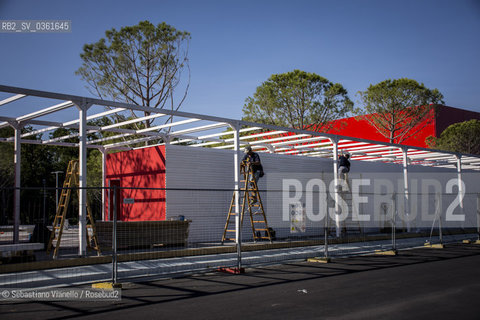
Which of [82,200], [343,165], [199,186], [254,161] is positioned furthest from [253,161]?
[82,200]

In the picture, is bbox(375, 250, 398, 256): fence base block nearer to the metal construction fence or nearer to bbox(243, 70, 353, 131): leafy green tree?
the metal construction fence

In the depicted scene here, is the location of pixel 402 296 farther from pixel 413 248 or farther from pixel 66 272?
pixel 413 248

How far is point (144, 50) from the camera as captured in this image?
31.9 meters

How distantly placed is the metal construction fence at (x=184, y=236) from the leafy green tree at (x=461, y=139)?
18482 mm

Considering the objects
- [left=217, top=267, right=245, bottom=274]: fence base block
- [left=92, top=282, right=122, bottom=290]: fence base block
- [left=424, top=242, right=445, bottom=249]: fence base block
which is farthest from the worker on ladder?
[left=92, top=282, right=122, bottom=290]: fence base block

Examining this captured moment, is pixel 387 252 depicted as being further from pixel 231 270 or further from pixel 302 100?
pixel 302 100

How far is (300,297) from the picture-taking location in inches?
297

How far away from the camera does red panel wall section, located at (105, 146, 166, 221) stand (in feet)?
50.6

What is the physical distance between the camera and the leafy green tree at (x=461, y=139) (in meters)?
38.8

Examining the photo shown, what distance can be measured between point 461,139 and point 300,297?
36434 millimetres

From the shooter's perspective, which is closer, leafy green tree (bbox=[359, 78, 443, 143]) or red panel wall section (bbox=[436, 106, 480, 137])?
leafy green tree (bbox=[359, 78, 443, 143])

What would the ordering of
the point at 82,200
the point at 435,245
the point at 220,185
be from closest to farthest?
1. the point at 82,200
2. the point at 435,245
3. the point at 220,185

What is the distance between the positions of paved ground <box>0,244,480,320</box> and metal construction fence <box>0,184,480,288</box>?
45.7 inches

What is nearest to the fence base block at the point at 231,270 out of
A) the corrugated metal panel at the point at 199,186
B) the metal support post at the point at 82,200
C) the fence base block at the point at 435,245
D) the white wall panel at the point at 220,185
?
the white wall panel at the point at 220,185
